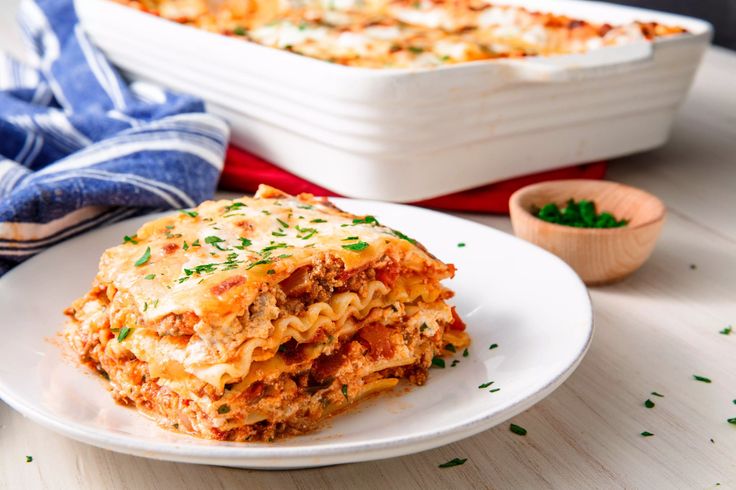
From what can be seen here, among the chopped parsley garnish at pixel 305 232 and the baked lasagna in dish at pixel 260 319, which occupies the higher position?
the chopped parsley garnish at pixel 305 232

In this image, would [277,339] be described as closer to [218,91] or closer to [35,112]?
[218,91]

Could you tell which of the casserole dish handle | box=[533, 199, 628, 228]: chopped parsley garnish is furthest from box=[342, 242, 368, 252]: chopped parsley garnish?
the casserole dish handle

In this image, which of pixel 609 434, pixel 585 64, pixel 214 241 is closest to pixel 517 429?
pixel 609 434

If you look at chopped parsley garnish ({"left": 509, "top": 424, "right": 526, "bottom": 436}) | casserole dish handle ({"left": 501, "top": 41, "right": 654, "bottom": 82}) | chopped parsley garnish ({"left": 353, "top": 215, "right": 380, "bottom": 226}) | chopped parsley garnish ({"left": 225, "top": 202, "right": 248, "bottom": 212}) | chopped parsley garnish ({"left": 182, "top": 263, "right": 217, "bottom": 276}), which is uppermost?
casserole dish handle ({"left": 501, "top": 41, "right": 654, "bottom": 82})

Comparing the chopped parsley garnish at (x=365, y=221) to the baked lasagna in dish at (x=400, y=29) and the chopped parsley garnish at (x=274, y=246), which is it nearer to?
the chopped parsley garnish at (x=274, y=246)

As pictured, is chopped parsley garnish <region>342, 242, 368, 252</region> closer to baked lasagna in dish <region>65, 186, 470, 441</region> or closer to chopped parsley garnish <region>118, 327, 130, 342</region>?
baked lasagna in dish <region>65, 186, 470, 441</region>

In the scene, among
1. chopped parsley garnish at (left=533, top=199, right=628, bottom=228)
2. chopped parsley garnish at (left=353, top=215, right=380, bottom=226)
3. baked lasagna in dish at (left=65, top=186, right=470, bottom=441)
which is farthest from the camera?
chopped parsley garnish at (left=533, top=199, right=628, bottom=228)

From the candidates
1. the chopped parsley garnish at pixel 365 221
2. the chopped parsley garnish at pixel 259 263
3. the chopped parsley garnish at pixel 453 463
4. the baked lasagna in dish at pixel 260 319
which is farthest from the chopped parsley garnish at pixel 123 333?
the chopped parsley garnish at pixel 453 463
